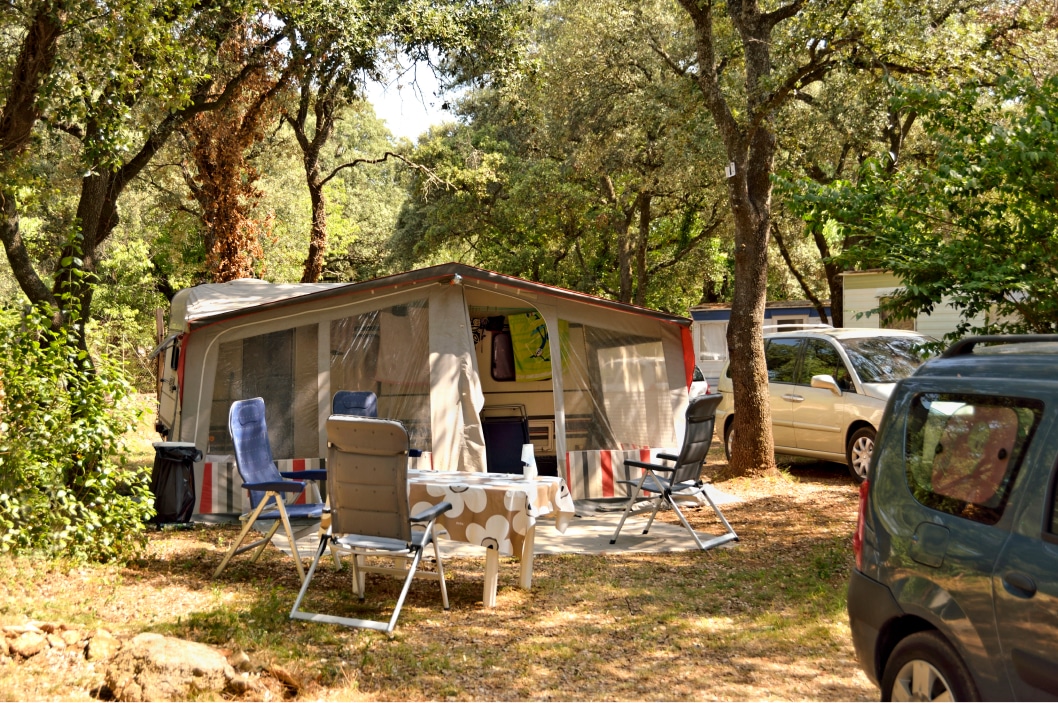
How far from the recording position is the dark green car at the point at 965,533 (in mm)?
2680

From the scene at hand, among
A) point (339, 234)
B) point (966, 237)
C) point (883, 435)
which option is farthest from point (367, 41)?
point (339, 234)

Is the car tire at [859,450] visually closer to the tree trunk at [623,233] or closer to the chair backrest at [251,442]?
the chair backrest at [251,442]

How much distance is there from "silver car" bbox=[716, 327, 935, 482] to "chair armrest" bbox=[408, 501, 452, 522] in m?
5.67

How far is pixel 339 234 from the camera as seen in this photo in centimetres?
3077

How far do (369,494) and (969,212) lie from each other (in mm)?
3969

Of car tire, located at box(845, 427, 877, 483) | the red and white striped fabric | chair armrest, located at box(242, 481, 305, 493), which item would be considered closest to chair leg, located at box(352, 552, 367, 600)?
chair armrest, located at box(242, 481, 305, 493)

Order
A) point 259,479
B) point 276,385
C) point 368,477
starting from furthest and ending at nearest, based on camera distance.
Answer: point 276,385 → point 259,479 → point 368,477

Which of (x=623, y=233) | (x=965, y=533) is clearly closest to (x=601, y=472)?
(x=965, y=533)

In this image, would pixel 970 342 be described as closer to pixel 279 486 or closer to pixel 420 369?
pixel 279 486

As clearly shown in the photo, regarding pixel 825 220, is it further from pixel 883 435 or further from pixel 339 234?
pixel 339 234

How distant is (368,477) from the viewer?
538 centimetres

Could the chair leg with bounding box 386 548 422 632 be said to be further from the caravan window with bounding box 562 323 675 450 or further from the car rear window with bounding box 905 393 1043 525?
the caravan window with bounding box 562 323 675 450

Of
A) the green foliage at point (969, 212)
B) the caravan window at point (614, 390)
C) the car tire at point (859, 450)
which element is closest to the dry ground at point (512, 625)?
the green foliage at point (969, 212)

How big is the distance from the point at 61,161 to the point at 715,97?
10627 mm
